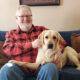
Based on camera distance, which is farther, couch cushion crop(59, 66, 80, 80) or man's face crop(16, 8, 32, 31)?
man's face crop(16, 8, 32, 31)

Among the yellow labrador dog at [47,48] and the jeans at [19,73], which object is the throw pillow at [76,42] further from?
the jeans at [19,73]

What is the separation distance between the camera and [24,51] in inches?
75.7

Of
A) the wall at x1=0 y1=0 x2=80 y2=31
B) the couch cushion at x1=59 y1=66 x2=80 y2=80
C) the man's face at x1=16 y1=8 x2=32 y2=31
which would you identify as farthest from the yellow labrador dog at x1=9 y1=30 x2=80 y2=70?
the wall at x1=0 y1=0 x2=80 y2=31

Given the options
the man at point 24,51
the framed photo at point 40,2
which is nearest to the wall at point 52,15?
the framed photo at point 40,2

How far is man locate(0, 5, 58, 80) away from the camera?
1.54m

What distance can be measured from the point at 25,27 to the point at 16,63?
56 cm

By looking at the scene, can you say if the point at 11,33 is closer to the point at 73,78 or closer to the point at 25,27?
the point at 25,27

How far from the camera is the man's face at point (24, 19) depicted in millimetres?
2074

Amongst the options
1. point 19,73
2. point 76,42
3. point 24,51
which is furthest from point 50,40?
point 76,42

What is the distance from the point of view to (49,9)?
2.69 metres

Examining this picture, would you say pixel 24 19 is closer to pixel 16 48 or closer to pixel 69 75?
pixel 16 48

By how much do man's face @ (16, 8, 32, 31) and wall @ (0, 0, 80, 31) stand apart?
65 centimetres

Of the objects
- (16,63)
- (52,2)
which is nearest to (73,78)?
(16,63)

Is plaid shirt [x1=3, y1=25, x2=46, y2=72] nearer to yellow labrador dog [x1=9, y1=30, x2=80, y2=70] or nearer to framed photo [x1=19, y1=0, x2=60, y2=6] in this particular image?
yellow labrador dog [x1=9, y1=30, x2=80, y2=70]
